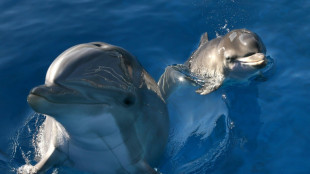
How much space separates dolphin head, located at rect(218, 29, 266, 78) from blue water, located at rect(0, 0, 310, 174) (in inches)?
21.5

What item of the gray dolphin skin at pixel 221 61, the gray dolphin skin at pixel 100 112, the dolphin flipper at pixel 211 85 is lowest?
the dolphin flipper at pixel 211 85

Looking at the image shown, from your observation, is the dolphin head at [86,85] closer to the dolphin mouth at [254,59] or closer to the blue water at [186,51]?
the blue water at [186,51]

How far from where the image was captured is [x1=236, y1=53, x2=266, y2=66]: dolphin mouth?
6351 millimetres

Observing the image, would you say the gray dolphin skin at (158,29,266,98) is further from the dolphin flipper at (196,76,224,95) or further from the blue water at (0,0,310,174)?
the blue water at (0,0,310,174)

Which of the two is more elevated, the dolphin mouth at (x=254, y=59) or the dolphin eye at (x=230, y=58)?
the dolphin mouth at (x=254, y=59)

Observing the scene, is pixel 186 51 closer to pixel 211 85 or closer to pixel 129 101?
pixel 211 85

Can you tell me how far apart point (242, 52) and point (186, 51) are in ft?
7.02

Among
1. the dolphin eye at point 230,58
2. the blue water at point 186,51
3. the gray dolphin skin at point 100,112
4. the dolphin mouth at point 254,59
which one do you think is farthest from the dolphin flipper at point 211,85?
the gray dolphin skin at point 100,112

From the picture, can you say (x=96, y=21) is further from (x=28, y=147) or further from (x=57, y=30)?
(x=28, y=147)

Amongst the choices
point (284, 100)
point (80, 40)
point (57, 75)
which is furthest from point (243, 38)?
point (57, 75)

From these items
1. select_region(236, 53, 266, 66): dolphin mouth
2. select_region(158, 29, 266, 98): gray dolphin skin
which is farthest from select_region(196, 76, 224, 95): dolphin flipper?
select_region(236, 53, 266, 66): dolphin mouth

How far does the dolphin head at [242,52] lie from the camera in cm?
654

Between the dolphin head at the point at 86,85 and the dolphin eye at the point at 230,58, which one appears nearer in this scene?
the dolphin head at the point at 86,85

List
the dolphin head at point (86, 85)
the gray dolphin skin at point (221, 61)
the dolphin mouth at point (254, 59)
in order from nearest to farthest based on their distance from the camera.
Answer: the dolphin head at point (86, 85) < the dolphin mouth at point (254, 59) < the gray dolphin skin at point (221, 61)
